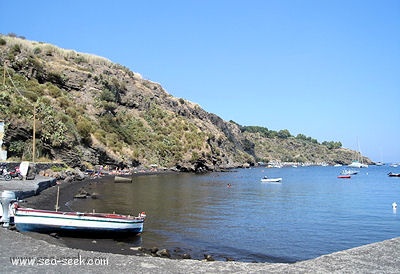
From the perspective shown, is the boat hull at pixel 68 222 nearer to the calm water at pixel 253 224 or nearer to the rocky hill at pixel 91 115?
the calm water at pixel 253 224

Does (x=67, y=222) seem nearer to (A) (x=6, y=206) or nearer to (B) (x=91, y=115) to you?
(A) (x=6, y=206)

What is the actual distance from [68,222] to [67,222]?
51 millimetres

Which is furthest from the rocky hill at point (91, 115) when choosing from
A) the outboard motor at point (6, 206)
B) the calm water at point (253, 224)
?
the outboard motor at point (6, 206)

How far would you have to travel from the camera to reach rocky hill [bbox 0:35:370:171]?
57125 millimetres

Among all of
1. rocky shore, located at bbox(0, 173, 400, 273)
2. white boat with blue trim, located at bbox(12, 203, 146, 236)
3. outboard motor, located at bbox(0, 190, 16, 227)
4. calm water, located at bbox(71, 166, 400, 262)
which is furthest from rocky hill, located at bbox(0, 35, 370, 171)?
rocky shore, located at bbox(0, 173, 400, 273)

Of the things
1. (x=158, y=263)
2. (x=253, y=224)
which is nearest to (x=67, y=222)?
(x=158, y=263)

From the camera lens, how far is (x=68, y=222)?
60.7 ft

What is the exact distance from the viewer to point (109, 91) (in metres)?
108

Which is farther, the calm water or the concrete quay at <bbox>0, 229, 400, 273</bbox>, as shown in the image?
the calm water

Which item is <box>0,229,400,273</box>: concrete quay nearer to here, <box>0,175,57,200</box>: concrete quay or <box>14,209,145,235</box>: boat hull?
<box>14,209,145,235</box>: boat hull

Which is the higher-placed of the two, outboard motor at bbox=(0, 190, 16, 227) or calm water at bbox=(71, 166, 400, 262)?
outboard motor at bbox=(0, 190, 16, 227)

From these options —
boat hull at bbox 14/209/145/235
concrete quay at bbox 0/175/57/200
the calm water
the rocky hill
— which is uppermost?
the rocky hill

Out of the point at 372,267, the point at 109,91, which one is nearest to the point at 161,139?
the point at 109,91

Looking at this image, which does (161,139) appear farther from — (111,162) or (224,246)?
(224,246)
